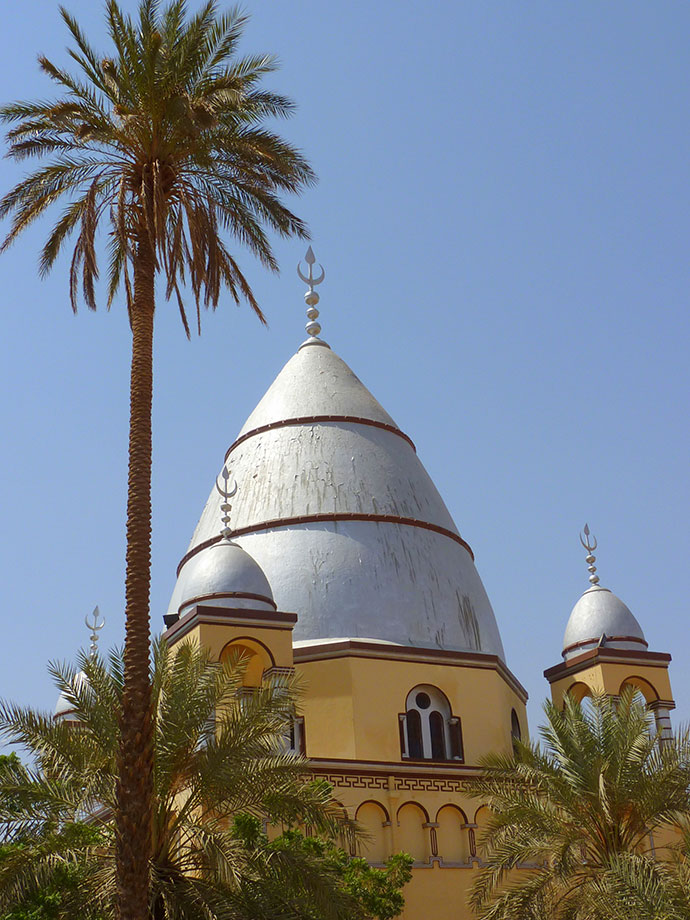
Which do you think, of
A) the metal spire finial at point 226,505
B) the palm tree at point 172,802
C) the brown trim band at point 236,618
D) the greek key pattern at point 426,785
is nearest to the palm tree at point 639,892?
the palm tree at point 172,802

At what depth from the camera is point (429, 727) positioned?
20859 millimetres

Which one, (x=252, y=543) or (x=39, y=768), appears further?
(x=252, y=543)

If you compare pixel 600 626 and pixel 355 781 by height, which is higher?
pixel 600 626

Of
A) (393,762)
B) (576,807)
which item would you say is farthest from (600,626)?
(576,807)

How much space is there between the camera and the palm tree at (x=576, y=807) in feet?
48.1

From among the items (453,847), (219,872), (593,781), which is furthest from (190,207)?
(453,847)

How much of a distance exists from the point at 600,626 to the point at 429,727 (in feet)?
14.4

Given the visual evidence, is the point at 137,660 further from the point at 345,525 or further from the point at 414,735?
the point at 345,525

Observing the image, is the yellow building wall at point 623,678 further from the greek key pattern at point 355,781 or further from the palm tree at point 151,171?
the palm tree at point 151,171

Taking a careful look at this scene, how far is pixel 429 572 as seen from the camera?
74.0 ft

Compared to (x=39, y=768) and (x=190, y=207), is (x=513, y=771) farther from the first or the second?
(x=190, y=207)

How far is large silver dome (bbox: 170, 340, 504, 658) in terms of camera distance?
21.6 metres

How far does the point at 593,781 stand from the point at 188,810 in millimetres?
5257

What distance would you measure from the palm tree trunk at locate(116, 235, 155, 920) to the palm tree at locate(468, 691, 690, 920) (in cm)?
518
